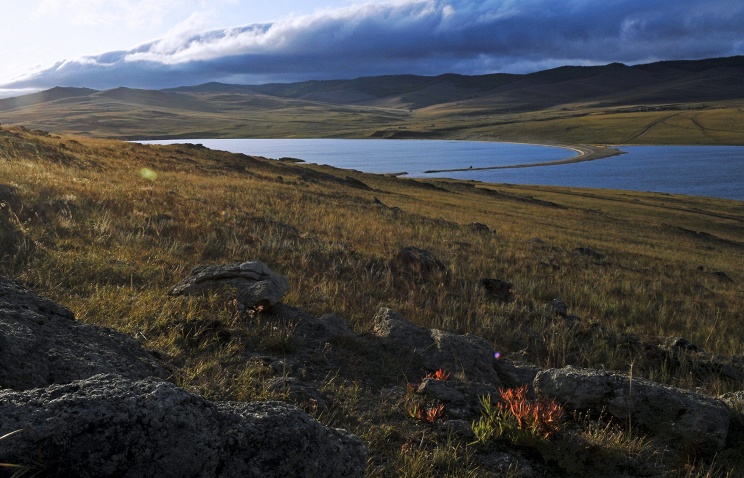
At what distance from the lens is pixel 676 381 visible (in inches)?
240

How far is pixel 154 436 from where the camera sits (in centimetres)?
206

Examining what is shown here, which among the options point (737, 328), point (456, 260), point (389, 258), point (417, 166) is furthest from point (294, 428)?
→ point (417, 166)

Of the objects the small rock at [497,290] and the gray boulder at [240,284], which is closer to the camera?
the gray boulder at [240,284]

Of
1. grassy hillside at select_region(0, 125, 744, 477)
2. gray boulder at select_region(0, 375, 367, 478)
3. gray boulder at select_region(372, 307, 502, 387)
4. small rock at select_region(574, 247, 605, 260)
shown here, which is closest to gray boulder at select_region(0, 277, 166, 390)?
grassy hillside at select_region(0, 125, 744, 477)

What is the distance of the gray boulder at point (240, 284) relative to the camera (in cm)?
552

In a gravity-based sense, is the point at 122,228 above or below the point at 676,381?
above

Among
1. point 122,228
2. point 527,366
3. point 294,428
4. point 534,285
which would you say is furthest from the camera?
point 534,285

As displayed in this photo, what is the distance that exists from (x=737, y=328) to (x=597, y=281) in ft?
10.3

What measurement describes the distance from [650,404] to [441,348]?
1891 millimetres

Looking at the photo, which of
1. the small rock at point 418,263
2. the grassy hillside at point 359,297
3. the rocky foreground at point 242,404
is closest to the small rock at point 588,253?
the grassy hillside at point 359,297

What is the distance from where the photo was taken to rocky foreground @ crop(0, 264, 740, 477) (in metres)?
1.99

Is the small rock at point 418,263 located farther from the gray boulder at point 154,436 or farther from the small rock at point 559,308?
the gray boulder at point 154,436

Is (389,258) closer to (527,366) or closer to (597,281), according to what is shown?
(527,366)

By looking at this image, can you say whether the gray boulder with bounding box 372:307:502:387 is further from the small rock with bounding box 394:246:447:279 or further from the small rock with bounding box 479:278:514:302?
the small rock with bounding box 394:246:447:279
